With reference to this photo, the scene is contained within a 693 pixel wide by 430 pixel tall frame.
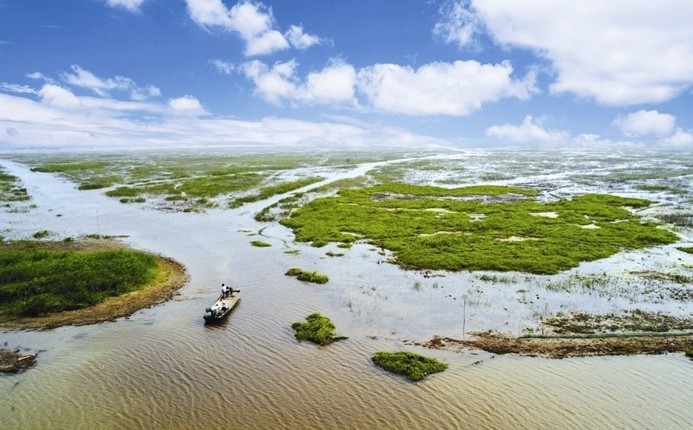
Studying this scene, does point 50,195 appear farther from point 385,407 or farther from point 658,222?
point 658,222

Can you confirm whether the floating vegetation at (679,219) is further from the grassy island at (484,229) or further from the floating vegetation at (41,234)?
the floating vegetation at (41,234)

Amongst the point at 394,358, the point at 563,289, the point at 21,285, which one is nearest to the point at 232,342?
the point at 394,358

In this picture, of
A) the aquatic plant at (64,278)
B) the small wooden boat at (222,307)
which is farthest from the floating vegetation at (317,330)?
the aquatic plant at (64,278)

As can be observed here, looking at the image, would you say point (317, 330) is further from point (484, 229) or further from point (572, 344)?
point (484, 229)

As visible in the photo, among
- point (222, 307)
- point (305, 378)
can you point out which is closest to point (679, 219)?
point (305, 378)

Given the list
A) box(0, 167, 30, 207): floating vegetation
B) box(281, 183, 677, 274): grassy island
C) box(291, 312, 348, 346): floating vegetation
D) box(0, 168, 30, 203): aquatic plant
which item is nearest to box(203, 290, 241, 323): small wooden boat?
box(291, 312, 348, 346): floating vegetation

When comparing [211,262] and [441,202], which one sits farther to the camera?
[441,202]
